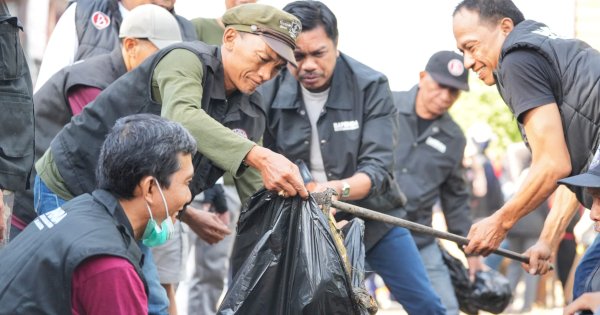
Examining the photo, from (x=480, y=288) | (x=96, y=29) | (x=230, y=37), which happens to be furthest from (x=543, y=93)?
(x=480, y=288)

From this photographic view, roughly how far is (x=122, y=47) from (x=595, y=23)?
1462 cm

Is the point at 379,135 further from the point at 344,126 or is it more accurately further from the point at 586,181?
the point at 586,181

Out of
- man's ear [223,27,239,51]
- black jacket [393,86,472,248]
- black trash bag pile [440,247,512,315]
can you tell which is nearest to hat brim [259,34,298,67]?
man's ear [223,27,239,51]

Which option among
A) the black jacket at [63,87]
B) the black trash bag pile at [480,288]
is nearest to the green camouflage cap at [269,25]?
the black jacket at [63,87]

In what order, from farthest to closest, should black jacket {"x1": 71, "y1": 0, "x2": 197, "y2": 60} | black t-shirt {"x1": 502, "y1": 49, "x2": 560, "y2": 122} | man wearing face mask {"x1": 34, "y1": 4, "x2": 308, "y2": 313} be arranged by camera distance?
1. black jacket {"x1": 71, "y1": 0, "x2": 197, "y2": 60}
2. black t-shirt {"x1": 502, "y1": 49, "x2": 560, "y2": 122}
3. man wearing face mask {"x1": 34, "y1": 4, "x2": 308, "y2": 313}

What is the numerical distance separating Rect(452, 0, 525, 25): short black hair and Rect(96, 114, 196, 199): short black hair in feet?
6.52

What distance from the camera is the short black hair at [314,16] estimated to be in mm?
6527

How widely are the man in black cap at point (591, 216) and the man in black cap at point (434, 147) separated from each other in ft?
10.3

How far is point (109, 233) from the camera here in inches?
158

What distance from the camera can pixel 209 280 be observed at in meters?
8.10

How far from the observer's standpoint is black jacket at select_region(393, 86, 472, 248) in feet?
27.8

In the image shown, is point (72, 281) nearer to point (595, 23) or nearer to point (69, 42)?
point (69, 42)

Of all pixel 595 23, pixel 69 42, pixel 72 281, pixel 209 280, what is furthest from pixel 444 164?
pixel 595 23

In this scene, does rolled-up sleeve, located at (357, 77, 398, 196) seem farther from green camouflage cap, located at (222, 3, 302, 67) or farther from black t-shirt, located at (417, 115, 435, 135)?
black t-shirt, located at (417, 115, 435, 135)
